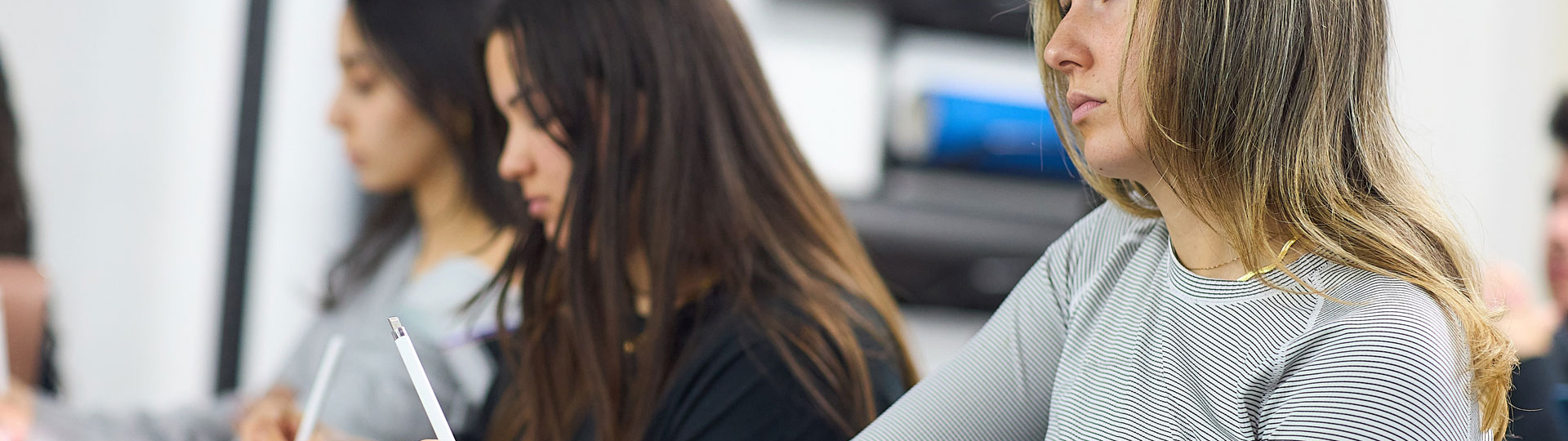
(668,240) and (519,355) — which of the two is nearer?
(668,240)

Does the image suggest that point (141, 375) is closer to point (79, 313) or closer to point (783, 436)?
point (79, 313)

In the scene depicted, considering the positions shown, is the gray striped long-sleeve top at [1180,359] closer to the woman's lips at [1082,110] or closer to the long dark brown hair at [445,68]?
the woman's lips at [1082,110]

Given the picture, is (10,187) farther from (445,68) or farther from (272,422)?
(272,422)

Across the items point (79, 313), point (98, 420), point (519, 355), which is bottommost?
point (79, 313)

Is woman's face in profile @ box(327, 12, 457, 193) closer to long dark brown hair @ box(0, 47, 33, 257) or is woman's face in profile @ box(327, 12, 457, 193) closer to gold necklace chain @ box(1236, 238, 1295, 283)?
long dark brown hair @ box(0, 47, 33, 257)

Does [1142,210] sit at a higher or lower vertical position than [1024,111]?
A: higher

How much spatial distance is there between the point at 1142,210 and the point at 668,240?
14.9 inches

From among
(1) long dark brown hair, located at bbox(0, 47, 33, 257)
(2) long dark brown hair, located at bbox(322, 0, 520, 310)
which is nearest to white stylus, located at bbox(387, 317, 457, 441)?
(2) long dark brown hair, located at bbox(322, 0, 520, 310)

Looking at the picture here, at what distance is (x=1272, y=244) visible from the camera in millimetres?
522

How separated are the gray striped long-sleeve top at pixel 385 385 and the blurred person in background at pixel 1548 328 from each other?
957 millimetres

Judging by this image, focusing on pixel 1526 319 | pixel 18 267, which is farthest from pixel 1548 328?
pixel 18 267

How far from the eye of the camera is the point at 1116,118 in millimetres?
533

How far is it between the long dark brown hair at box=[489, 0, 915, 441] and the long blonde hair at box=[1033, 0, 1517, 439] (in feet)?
1.22

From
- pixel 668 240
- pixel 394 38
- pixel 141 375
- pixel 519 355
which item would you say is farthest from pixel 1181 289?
pixel 141 375
